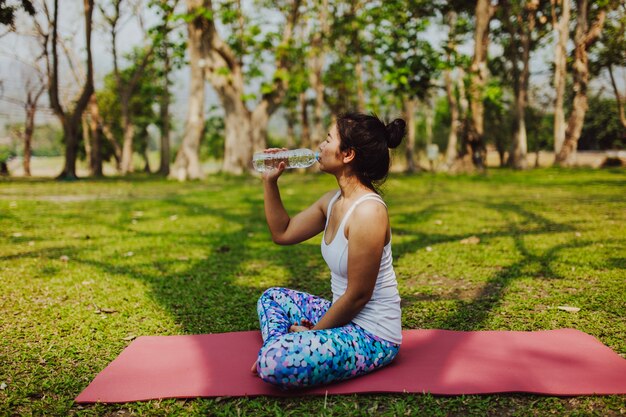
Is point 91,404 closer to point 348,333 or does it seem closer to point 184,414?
point 184,414

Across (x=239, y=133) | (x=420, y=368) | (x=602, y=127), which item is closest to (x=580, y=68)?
(x=239, y=133)

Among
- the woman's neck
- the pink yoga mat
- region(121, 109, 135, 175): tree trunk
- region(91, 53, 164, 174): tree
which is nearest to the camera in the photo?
the pink yoga mat

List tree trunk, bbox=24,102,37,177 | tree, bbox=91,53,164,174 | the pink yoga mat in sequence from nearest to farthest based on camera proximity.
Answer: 1. the pink yoga mat
2. tree trunk, bbox=24,102,37,177
3. tree, bbox=91,53,164,174

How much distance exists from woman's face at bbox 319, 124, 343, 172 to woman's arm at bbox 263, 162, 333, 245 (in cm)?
32

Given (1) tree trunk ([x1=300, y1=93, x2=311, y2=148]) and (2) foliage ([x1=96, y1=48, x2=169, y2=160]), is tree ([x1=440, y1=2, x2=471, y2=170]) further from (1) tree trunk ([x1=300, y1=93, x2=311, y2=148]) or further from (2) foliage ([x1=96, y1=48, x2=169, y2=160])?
(2) foliage ([x1=96, y1=48, x2=169, y2=160])

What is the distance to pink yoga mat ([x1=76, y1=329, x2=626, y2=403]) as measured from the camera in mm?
2635

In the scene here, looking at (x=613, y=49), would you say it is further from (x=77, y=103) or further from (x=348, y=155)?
(x=348, y=155)

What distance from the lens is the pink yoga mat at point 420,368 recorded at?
2.63 metres

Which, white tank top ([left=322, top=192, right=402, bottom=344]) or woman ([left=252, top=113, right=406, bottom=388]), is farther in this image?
white tank top ([left=322, top=192, right=402, bottom=344])

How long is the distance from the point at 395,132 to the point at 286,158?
31.6 inches

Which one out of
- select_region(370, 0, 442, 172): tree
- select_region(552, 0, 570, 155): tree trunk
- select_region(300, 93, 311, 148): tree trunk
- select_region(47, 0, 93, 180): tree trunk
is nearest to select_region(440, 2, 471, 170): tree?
select_region(370, 0, 442, 172): tree

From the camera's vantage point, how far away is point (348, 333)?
8.99 ft

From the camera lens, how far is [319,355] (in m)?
2.56

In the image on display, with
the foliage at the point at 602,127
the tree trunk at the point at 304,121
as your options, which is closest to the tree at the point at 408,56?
the tree trunk at the point at 304,121
